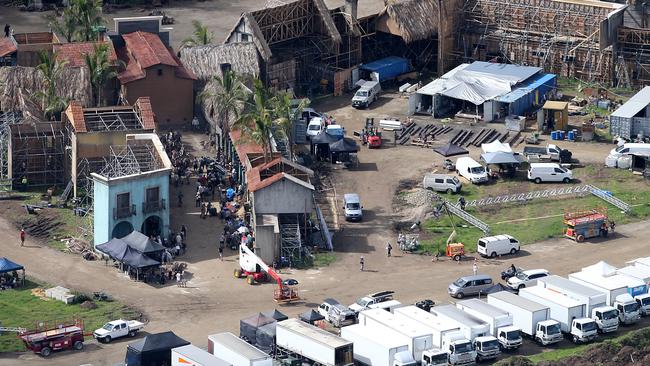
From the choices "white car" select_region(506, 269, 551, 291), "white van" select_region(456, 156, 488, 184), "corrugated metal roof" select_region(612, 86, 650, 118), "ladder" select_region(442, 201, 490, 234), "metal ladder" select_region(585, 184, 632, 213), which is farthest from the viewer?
"corrugated metal roof" select_region(612, 86, 650, 118)

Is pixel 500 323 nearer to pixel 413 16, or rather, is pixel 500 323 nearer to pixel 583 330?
pixel 583 330

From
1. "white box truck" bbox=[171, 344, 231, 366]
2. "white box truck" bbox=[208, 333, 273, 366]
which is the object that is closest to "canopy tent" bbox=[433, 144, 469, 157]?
"white box truck" bbox=[208, 333, 273, 366]

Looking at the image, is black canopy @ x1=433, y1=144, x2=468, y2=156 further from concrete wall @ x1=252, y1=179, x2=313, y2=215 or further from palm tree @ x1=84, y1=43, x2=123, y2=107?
palm tree @ x1=84, y1=43, x2=123, y2=107

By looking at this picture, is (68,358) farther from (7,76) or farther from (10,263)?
(7,76)

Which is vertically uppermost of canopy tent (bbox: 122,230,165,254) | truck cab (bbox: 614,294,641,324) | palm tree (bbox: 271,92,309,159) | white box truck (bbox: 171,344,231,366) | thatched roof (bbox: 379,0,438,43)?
thatched roof (bbox: 379,0,438,43)

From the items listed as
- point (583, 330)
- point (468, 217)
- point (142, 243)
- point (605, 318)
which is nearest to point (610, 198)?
point (468, 217)

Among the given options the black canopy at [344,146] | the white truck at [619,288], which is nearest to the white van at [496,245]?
the white truck at [619,288]

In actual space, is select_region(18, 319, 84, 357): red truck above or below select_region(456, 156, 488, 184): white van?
below
